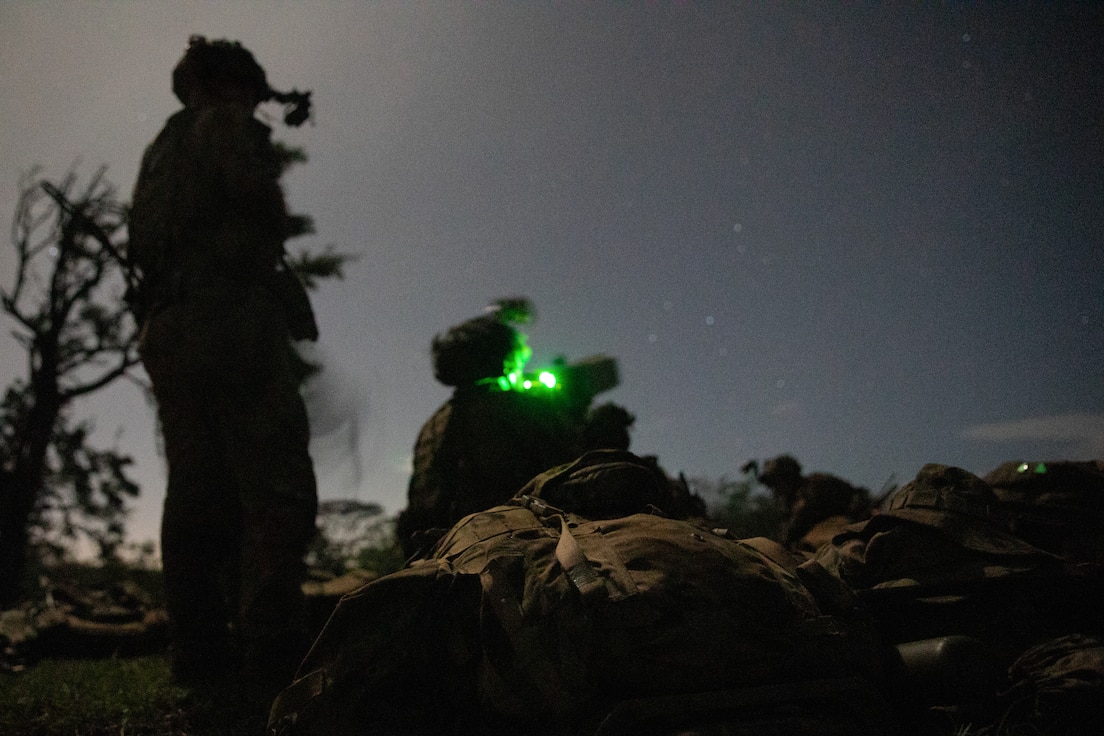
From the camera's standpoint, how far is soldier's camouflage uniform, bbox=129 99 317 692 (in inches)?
130

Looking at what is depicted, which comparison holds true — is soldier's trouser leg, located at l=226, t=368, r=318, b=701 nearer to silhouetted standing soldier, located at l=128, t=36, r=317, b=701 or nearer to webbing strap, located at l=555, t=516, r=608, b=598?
silhouetted standing soldier, located at l=128, t=36, r=317, b=701

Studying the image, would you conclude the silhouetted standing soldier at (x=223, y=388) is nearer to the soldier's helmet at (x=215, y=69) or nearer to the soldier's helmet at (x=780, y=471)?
the soldier's helmet at (x=215, y=69)

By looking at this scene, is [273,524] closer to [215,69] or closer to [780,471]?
[215,69]

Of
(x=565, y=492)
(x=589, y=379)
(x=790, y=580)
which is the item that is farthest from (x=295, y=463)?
(x=589, y=379)

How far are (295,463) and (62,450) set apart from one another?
11289mm

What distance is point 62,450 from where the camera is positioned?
38.7 feet

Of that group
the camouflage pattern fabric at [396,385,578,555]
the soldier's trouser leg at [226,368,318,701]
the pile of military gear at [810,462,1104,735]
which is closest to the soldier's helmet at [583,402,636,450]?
the camouflage pattern fabric at [396,385,578,555]

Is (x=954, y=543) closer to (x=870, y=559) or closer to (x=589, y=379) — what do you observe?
(x=870, y=559)

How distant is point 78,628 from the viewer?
16.2ft

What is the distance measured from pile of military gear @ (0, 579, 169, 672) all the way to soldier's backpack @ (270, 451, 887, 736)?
4.31 m

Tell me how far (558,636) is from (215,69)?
424cm

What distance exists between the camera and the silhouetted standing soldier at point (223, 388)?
328 cm

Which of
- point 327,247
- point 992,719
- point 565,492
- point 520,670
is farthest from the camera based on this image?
point 327,247

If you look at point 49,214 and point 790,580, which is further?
point 49,214
